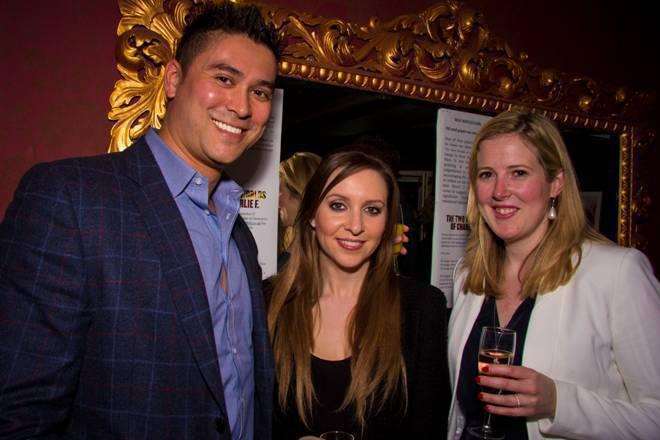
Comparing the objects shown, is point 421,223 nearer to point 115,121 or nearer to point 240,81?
point 240,81

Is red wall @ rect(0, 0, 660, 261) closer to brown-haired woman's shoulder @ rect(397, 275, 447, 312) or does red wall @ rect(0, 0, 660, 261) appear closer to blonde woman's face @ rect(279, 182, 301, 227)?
blonde woman's face @ rect(279, 182, 301, 227)

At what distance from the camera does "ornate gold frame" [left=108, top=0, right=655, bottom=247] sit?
1713 mm

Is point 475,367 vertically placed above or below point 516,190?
below

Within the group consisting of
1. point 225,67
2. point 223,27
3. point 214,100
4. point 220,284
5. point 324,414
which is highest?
point 223,27

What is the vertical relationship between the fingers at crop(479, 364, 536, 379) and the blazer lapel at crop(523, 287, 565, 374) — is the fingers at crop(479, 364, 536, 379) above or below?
below

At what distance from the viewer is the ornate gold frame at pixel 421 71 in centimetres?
171

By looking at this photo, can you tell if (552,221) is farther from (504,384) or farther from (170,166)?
(170,166)

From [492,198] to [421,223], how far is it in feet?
1.58

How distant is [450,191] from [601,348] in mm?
1035

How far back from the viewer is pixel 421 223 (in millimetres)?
2441

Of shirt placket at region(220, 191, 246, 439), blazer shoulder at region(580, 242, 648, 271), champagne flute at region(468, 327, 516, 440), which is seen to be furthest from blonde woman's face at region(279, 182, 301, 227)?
blazer shoulder at region(580, 242, 648, 271)

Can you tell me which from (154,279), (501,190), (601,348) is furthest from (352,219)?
(601,348)

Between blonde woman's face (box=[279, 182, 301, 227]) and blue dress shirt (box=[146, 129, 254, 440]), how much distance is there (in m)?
0.51

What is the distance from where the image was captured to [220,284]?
150 centimetres
